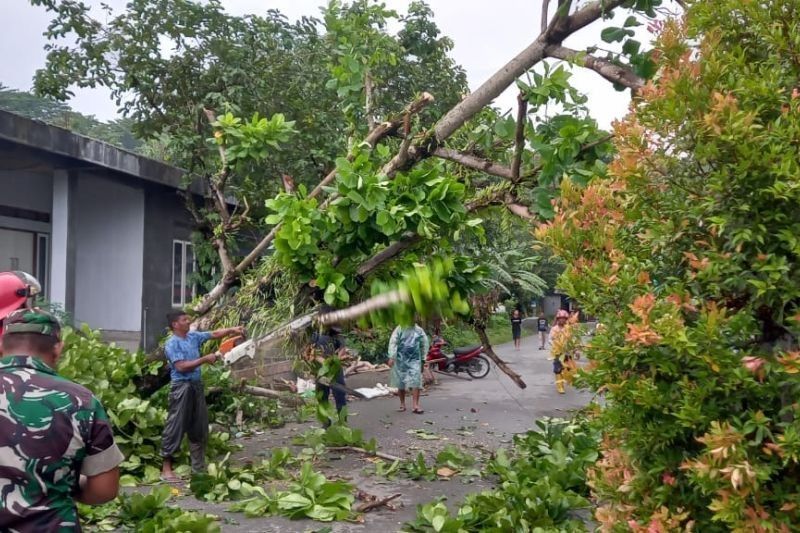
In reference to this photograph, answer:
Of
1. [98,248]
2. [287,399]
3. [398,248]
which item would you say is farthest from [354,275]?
[98,248]

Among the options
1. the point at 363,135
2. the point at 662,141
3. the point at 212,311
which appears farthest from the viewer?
the point at 363,135

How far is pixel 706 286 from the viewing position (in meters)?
2.67

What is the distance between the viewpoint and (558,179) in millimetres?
5285

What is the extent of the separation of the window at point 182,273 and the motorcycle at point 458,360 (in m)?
5.71

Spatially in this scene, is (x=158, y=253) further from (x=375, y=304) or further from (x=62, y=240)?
(x=375, y=304)

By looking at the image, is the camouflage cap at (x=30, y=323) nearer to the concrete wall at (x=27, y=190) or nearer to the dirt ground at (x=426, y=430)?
the dirt ground at (x=426, y=430)

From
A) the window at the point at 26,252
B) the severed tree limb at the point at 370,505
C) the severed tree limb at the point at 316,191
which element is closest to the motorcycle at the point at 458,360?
the window at the point at 26,252

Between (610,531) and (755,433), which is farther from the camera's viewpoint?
(610,531)

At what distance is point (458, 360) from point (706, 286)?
47.4 feet

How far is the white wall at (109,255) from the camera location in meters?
13.0

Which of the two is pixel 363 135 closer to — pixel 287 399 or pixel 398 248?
pixel 398 248

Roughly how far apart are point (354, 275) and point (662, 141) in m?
3.20

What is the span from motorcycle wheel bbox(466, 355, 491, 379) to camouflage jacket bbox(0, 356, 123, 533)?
14942mm

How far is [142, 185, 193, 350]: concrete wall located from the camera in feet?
43.1
